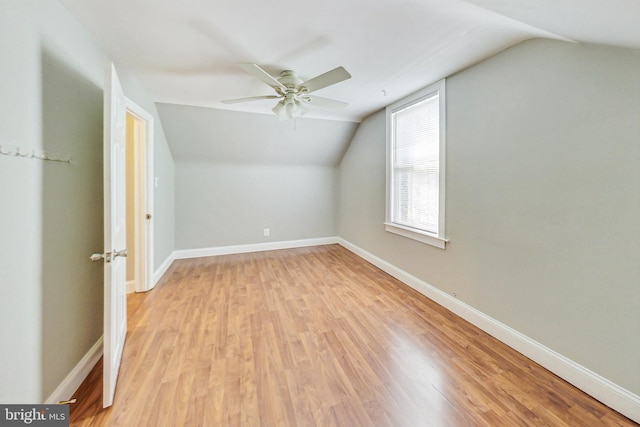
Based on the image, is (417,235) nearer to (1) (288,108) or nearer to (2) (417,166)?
(2) (417,166)

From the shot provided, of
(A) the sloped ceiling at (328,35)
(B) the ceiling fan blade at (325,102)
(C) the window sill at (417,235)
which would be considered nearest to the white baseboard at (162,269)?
(A) the sloped ceiling at (328,35)

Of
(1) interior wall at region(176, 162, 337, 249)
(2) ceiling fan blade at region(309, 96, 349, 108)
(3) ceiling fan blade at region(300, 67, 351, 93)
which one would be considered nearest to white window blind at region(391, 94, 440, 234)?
(2) ceiling fan blade at region(309, 96, 349, 108)

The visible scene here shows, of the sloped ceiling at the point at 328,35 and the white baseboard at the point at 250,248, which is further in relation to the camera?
the white baseboard at the point at 250,248

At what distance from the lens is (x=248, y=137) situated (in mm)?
4008

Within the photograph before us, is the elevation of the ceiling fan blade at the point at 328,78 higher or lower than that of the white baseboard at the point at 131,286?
higher

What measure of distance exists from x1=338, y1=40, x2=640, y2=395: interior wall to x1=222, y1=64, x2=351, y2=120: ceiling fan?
1274 mm

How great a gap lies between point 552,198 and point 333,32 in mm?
1898

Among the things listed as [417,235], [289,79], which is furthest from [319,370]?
[289,79]

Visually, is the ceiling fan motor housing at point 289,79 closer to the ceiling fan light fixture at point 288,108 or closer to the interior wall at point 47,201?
the ceiling fan light fixture at point 288,108

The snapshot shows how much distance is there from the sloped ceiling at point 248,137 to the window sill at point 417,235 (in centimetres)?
190

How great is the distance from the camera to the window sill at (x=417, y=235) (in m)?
2.58

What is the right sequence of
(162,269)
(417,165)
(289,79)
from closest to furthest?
(289,79) → (417,165) → (162,269)

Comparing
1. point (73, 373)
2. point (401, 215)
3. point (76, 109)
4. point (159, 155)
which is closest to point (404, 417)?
point (73, 373)

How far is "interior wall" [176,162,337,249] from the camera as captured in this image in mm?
4211
